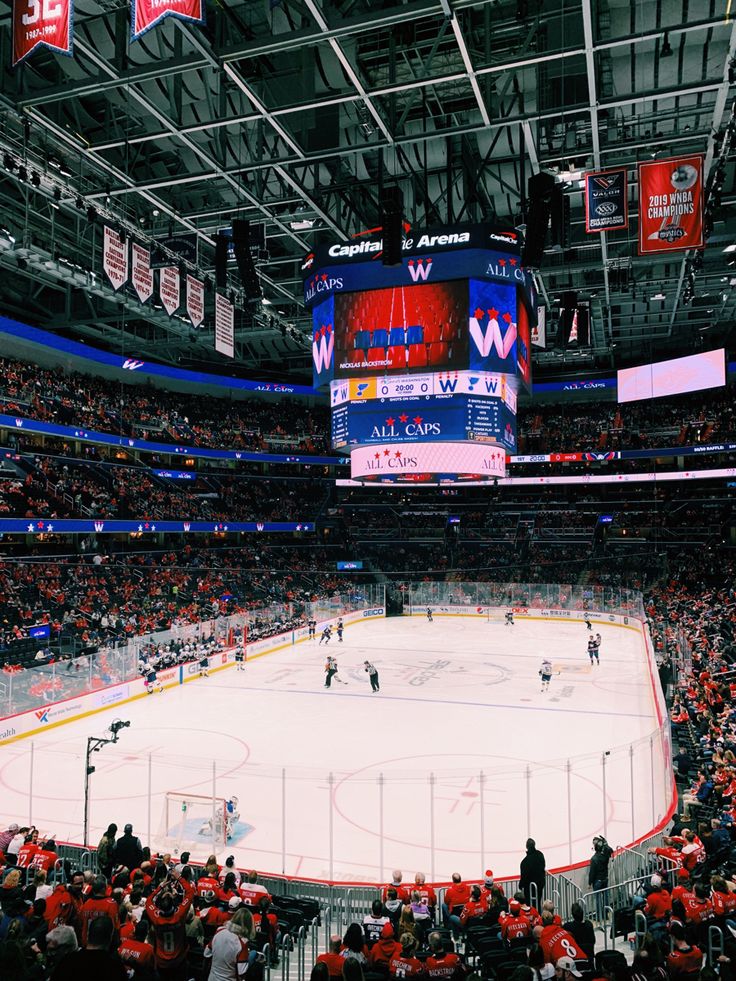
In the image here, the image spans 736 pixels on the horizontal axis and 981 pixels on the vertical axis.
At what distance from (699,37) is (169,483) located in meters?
34.1

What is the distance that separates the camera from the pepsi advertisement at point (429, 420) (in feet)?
58.1

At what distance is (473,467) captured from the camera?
18844 mm

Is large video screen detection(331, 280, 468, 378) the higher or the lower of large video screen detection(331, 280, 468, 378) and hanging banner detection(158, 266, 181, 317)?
the lower

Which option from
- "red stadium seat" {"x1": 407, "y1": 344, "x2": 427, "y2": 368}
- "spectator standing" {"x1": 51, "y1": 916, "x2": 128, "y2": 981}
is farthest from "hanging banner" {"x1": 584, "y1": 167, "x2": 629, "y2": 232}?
"spectator standing" {"x1": 51, "y1": 916, "x2": 128, "y2": 981}

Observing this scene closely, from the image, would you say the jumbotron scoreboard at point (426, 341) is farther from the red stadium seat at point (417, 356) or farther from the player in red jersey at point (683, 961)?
the player in red jersey at point (683, 961)

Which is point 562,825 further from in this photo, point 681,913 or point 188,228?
point 188,228

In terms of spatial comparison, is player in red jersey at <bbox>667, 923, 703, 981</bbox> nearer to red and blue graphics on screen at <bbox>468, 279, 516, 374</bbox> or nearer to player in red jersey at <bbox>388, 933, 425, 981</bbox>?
player in red jersey at <bbox>388, 933, 425, 981</bbox>

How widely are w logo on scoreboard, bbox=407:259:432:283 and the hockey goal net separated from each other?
481 inches

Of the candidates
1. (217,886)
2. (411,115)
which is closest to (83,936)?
(217,886)

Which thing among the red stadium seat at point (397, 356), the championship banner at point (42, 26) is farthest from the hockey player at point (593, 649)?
the championship banner at point (42, 26)

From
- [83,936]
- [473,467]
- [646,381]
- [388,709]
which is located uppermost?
[646,381]

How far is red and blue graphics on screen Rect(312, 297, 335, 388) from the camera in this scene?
18250mm

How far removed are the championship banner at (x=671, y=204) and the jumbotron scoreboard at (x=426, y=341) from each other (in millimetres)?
3461

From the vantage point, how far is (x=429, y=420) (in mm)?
17938
